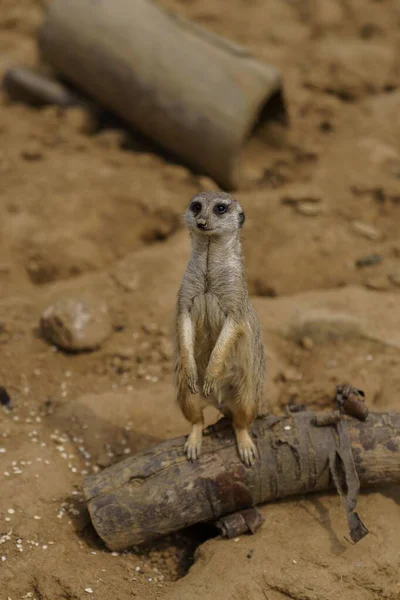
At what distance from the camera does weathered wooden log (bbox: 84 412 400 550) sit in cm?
335

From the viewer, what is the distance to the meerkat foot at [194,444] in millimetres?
3443

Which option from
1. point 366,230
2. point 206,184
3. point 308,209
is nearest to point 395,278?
point 366,230

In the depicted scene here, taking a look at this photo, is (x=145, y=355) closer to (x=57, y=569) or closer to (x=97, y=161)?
(x=57, y=569)

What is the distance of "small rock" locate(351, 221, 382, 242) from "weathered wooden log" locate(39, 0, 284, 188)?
1042 mm

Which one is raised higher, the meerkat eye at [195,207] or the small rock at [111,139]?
the meerkat eye at [195,207]

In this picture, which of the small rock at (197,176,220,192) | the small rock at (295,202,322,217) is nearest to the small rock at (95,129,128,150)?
the small rock at (197,176,220,192)

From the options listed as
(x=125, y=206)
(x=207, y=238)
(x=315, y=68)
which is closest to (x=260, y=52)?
(x=315, y=68)

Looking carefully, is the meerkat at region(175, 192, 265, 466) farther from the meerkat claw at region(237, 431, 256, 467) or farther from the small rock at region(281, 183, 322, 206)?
the small rock at region(281, 183, 322, 206)

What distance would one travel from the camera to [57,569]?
10.5 ft

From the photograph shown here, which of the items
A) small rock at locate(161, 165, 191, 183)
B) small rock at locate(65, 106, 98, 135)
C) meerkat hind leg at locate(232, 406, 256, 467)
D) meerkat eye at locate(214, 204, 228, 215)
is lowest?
small rock at locate(65, 106, 98, 135)

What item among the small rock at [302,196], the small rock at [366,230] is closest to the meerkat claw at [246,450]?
the small rock at [366,230]

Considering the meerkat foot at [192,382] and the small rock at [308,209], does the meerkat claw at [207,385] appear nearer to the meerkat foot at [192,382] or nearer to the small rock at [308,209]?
the meerkat foot at [192,382]

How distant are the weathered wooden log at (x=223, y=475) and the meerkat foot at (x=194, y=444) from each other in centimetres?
3

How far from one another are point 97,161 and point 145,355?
2.27 m
